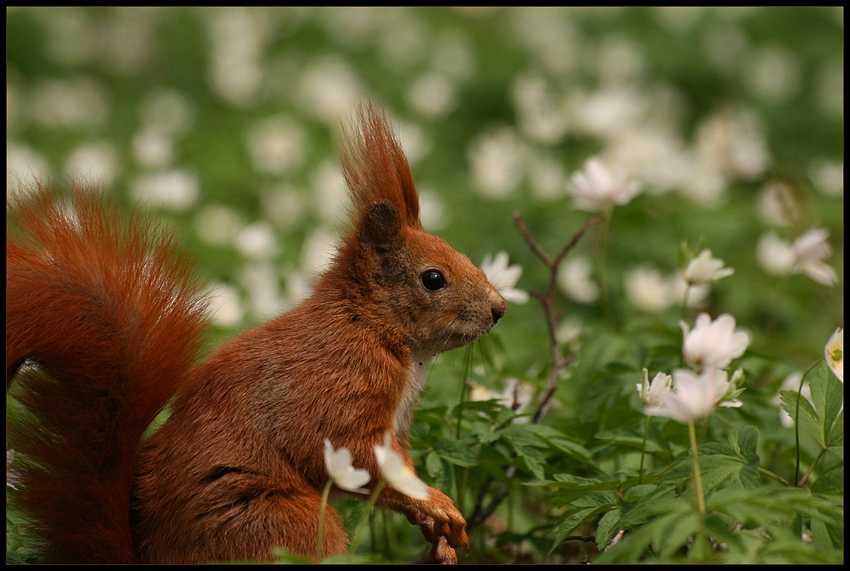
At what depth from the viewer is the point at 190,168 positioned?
5.08m

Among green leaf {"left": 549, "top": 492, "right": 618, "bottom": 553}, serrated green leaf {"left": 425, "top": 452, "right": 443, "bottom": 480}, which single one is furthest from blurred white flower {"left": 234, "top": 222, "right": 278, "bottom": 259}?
green leaf {"left": 549, "top": 492, "right": 618, "bottom": 553}

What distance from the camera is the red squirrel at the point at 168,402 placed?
1690 millimetres

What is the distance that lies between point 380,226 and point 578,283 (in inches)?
64.7

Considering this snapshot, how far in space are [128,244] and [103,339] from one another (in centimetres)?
22

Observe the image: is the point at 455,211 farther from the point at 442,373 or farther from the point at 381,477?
the point at 381,477

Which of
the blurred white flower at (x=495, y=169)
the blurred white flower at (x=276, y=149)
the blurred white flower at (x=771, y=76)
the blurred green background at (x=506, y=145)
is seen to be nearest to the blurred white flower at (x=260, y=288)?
the blurred green background at (x=506, y=145)

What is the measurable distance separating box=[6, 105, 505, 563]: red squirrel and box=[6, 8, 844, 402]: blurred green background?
1.16 ft

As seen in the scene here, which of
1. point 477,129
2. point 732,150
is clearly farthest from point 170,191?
point 477,129

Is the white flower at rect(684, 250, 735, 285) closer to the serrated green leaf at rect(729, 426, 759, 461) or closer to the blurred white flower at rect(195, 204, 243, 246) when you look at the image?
the serrated green leaf at rect(729, 426, 759, 461)

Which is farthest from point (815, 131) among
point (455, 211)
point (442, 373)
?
point (442, 373)

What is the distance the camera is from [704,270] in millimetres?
2143

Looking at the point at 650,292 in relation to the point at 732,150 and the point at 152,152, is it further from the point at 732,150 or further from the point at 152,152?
the point at 152,152

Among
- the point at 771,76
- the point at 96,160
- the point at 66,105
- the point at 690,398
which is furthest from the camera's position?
the point at 771,76

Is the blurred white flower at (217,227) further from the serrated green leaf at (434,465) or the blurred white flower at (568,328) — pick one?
the serrated green leaf at (434,465)
